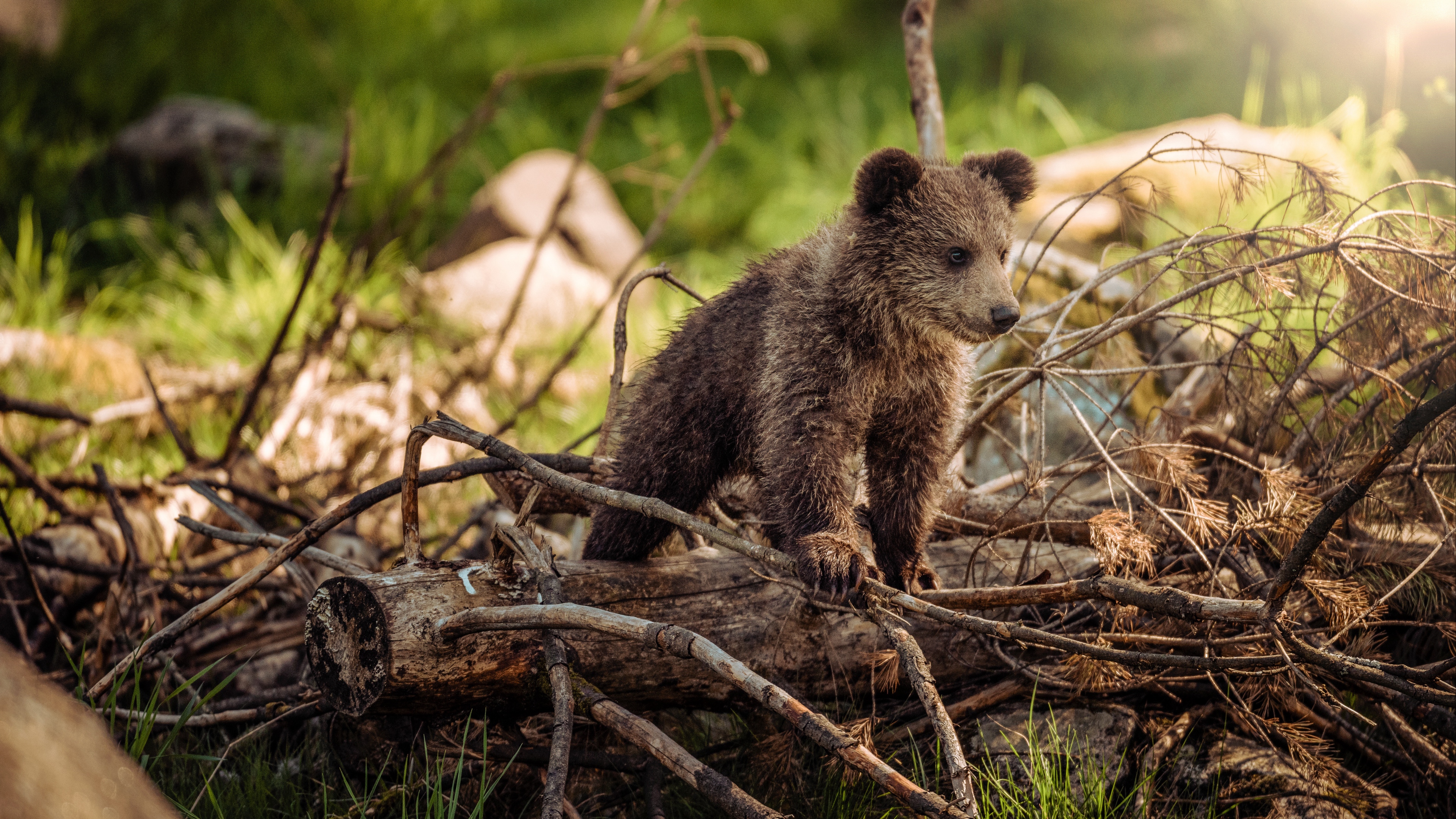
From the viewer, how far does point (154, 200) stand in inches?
339

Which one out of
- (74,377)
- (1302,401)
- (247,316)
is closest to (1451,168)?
(1302,401)

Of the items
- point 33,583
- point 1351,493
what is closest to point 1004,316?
point 1351,493

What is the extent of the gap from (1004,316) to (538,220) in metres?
6.35

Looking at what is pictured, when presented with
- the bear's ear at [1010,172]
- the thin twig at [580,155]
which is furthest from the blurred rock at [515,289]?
the bear's ear at [1010,172]

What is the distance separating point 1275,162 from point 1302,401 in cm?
382

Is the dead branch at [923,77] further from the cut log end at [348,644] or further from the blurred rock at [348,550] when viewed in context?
the cut log end at [348,644]

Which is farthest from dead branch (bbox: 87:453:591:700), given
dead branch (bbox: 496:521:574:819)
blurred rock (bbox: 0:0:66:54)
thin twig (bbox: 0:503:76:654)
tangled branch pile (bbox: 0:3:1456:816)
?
blurred rock (bbox: 0:0:66:54)

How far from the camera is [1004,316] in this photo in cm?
265

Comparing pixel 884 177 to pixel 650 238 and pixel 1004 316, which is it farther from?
pixel 650 238

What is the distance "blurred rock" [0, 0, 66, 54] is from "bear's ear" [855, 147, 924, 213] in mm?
8893

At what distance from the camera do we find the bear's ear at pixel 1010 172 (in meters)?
3.05

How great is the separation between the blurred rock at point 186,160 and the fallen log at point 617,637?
7.33m

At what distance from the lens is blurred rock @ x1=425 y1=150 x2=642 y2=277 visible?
830cm

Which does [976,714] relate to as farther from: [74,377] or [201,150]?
[201,150]
